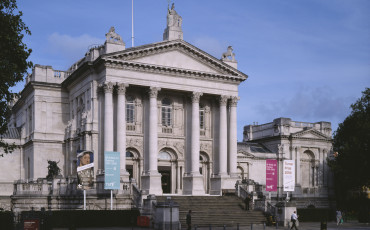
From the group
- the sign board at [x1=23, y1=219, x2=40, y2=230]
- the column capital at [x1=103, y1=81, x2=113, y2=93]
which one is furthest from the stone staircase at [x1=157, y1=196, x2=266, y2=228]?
the sign board at [x1=23, y1=219, x2=40, y2=230]

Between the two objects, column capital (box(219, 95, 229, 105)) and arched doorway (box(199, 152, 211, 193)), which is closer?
column capital (box(219, 95, 229, 105))

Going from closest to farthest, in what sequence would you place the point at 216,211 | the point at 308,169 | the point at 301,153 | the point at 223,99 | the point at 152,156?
the point at 216,211 → the point at 152,156 → the point at 223,99 → the point at 301,153 → the point at 308,169

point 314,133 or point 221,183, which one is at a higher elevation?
point 314,133

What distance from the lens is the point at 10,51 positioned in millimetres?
31562

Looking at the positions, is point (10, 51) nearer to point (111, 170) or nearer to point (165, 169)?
point (111, 170)

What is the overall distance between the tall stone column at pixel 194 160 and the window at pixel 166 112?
266 cm

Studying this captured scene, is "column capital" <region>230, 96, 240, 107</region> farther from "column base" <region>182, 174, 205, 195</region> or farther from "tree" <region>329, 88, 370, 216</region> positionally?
"tree" <region>329, 88, 370, 216</region>

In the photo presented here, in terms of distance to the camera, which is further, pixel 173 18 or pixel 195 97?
pixel 173 18

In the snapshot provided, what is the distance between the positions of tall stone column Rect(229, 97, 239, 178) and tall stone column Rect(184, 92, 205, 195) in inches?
162

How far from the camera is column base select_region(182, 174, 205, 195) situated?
182ft

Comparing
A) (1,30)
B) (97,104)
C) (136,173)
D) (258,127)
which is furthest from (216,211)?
(258,127)

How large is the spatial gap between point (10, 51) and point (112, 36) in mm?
23155

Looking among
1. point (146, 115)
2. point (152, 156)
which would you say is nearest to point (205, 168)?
point (152, 156)

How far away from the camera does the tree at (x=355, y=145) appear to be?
6506 cm
